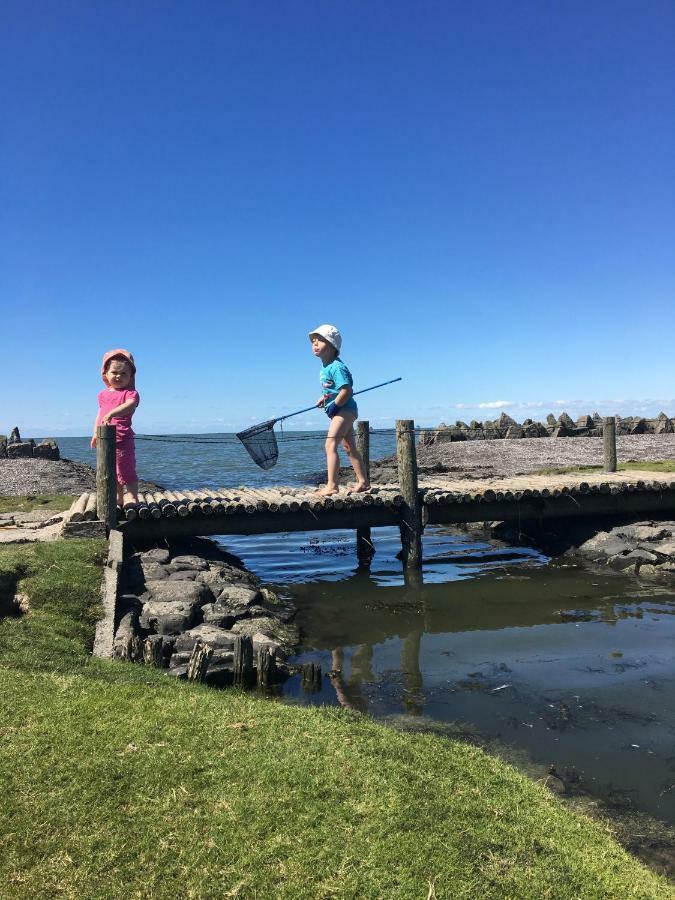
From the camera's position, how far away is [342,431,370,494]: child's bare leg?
1181 cm

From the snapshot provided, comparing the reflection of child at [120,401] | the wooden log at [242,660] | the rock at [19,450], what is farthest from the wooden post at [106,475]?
the rock at [19,450]

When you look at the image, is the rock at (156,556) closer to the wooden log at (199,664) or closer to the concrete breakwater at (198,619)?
the concrete breakwater at (198,619)

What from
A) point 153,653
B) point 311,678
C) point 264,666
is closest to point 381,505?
point 311,678

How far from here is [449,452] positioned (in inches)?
1330

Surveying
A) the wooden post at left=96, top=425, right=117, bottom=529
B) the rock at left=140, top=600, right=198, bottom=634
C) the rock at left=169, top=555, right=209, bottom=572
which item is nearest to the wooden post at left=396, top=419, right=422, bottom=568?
the rock at left=169, top=555, right=209, bottom=572

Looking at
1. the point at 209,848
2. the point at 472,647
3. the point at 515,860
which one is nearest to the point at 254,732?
the point at 209,848

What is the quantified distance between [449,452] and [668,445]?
9.79m

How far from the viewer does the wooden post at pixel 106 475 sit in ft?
34.0

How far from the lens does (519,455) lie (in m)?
30.7

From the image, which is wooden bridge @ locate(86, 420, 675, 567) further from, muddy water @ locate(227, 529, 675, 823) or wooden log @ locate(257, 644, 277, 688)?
wooden log @ locate(257, 644, 277, 688)

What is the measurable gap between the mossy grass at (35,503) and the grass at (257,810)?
13212mm

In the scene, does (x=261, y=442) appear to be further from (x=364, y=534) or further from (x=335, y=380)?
(x=364, y=534)

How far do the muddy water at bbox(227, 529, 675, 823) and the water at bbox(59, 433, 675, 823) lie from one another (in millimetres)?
18

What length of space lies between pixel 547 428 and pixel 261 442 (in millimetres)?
29251
